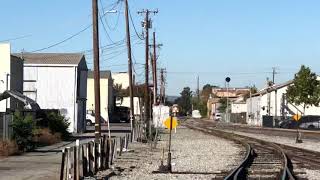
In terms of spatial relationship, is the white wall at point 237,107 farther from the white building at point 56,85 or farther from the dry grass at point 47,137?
the dry grass at point 47,137

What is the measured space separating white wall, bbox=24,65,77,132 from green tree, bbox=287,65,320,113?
47.5 m

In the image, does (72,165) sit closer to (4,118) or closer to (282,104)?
(4,118)

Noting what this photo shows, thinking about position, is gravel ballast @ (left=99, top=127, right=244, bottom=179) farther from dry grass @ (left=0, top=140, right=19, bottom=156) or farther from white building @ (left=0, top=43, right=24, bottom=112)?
white building @ (left=0, top=43, right=24, bottom=112)

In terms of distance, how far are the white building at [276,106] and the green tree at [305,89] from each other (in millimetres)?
6486

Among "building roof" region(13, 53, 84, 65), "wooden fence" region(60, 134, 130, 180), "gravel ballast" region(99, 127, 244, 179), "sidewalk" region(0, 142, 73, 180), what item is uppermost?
"building roof" region(13, 53, 84, 65)

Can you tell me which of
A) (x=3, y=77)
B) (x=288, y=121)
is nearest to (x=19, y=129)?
(x=3, y=77)

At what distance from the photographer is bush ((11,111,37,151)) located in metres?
30.2

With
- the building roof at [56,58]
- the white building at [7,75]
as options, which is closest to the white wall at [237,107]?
the building roof at [56,58]

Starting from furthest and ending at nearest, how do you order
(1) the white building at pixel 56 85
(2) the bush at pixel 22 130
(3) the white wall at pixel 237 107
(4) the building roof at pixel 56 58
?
(3) the white wall at pixel 237 107, (4) the building roof at pixel 56 58, (1) the white building at pixel 56 85, (2) the bush at pixel 22 130

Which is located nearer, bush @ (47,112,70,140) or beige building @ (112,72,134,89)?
bush @ (47,112,70,140)

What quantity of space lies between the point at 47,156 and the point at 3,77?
12.9 m

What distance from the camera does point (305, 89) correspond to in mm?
93125

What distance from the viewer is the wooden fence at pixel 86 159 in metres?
17.4

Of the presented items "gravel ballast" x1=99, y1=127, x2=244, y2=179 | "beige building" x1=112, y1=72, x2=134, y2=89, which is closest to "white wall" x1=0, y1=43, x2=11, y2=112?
"gravel ballast" x1=99, y1=127, x2=244, y2=179
